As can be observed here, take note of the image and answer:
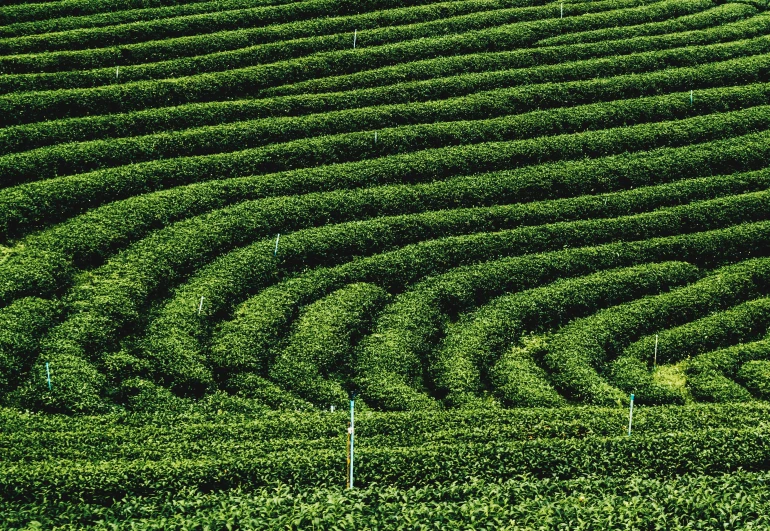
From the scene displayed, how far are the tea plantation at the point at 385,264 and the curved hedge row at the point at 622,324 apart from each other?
10 centimetres

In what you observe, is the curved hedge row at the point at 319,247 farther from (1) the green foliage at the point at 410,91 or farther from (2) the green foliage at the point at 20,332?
(1) the green foliage at the point at 410,91

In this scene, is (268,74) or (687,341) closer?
(687,341)

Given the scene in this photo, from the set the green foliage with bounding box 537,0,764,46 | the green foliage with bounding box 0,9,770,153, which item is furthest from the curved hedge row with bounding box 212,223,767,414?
the green foliage with bounding box 537,0,764,46

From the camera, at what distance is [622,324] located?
2812 centimetres

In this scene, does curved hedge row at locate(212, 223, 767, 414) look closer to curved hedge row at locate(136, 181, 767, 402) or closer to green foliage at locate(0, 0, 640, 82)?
curved hedge row at locate(136, 181, 767, 402)

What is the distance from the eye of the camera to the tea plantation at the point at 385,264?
1945cm

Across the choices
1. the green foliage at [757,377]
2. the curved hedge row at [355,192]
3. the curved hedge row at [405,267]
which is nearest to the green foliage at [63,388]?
the curved hedge row at [405,267]

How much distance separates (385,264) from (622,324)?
8.12m

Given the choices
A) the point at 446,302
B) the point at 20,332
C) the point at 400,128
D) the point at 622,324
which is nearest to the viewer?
the point at 20,332

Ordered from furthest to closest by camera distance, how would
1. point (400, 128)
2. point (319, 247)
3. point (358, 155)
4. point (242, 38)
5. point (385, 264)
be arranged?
point (242, 38) < point (400, 128) < point (358, 155) < point (319, 247) < point (385, 264)


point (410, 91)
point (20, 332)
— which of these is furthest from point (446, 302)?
point (20, 332)

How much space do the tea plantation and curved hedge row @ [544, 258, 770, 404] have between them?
4.1 inches

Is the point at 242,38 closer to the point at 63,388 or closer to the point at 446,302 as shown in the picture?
the point at 446,302

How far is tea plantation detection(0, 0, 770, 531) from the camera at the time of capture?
1945cm
